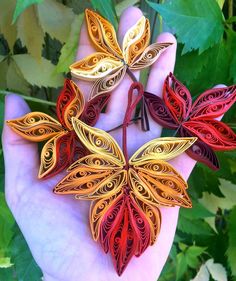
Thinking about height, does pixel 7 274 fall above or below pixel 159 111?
below

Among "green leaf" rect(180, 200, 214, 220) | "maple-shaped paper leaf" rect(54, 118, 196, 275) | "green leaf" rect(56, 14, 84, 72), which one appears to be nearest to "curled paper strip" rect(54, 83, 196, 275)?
"maple-shaped paper leaf" rect(54, 118, 196, 275)

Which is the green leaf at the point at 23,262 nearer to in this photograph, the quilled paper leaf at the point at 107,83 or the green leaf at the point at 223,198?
the quilled paper leaf at the point at 107,83

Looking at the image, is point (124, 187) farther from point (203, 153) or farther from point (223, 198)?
point (223, 198)

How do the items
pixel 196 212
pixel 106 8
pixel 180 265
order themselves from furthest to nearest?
pixel 180 265 → pixel 196 212 → pixel 106 8

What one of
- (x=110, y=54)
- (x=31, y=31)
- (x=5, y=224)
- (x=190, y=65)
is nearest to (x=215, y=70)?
(x=190, y=65)

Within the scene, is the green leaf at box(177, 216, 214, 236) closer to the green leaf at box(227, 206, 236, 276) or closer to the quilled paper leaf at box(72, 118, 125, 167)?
the green leaf at box(227, 206, 236, 276)

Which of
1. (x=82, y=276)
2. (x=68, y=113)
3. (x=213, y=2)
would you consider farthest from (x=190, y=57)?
(x=82, y=276)

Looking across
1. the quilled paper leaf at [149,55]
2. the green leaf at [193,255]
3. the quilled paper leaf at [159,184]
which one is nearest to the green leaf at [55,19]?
the quilled paper leaf at [149,55]
